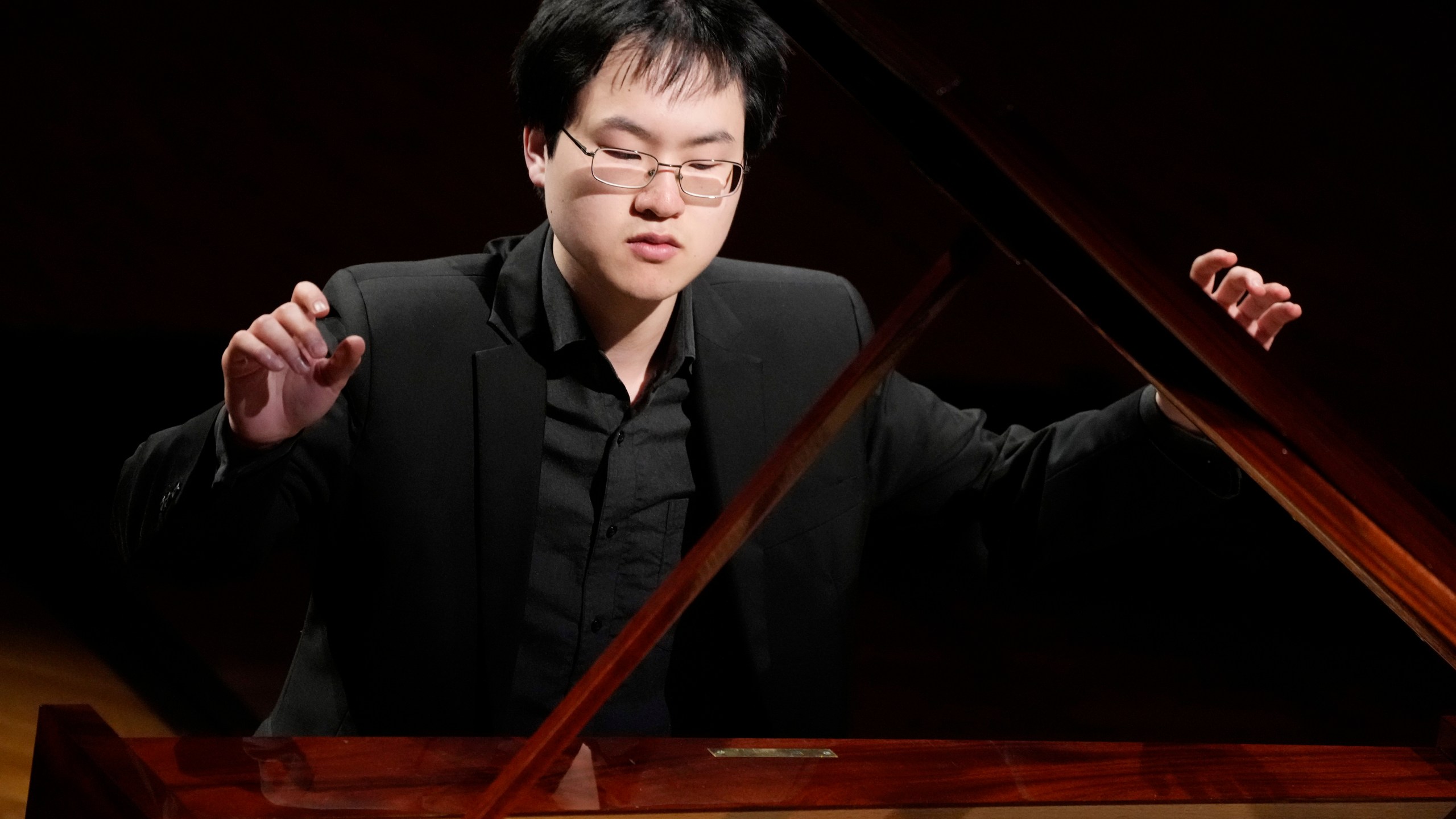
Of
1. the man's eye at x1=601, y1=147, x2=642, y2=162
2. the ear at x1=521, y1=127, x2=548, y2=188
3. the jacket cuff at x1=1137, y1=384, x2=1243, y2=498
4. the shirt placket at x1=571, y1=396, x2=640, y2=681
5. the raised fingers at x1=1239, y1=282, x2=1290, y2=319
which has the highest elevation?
the raised fingers at x1=1239, y1=282, x2=1290, y2=319

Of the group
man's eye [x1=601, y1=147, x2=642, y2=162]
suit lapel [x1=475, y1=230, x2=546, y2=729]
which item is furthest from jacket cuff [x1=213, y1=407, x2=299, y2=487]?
man's eye [x1=601, y1=147, x2=642, y2=162]

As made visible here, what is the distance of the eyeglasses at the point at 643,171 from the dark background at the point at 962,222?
4.16ft

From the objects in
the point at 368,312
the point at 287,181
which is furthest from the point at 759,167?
the point at 368,312

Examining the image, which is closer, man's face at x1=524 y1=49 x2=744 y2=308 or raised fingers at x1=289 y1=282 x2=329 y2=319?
raised fingers at x1=289 y1=282 x2=329 y2=319

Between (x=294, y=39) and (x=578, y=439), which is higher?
(x=294, y=39)

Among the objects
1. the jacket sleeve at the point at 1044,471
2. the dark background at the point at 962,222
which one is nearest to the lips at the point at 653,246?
the jacket sleeve at the point at 1044,471

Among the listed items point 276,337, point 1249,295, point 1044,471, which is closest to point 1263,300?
point 1249,295

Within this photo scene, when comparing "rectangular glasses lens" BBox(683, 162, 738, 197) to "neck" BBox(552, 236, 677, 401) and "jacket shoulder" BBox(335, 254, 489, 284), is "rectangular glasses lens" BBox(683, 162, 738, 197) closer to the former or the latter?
"neck" BBox(552, 236, 677, 401)

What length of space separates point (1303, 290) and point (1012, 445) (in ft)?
4.42

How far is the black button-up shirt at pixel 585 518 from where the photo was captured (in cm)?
Answer: 127

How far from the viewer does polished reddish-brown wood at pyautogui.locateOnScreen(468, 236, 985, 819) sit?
2.45 ft

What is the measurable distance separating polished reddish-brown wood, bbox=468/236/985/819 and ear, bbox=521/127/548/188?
0.55 metres

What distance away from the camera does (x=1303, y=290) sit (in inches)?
99.9

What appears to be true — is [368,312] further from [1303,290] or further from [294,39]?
[1303,290]
